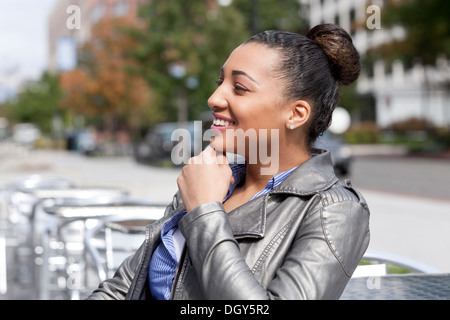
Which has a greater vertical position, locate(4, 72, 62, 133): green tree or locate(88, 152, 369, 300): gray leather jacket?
locate(4, 72, 62, 133): green tree

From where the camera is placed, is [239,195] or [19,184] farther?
[19,184]

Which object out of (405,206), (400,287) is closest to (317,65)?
(400,287)

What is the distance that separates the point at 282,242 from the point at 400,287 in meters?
1.00

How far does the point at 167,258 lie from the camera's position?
5.24 ft

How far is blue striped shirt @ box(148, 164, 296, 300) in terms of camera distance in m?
1.56

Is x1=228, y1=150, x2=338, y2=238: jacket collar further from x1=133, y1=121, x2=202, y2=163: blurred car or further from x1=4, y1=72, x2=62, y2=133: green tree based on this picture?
x1=4, y1=72, x2=62, y2=133: green tree

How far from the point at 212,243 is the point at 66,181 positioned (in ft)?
17.8

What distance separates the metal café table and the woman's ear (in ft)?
2.78

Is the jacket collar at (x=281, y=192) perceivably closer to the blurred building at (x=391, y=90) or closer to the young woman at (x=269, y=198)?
the young woman at (x=269, y=198)

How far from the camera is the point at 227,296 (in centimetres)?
126

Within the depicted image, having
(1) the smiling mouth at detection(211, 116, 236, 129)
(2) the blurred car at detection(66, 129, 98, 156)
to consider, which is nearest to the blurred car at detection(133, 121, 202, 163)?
(2) the blurred car at detection(66, 129, 98, 156)

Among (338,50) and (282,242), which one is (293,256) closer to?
(282,242)

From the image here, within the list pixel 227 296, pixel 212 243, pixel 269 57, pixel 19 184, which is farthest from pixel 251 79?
pixel 19 184

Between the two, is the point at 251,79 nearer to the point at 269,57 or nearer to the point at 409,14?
the point at 269,57
